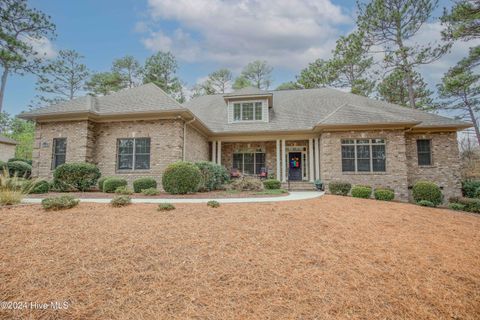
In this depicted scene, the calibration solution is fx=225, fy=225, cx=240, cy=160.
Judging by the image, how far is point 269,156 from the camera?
14.7 meters

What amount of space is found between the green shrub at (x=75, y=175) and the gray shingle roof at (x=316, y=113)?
6844 mm

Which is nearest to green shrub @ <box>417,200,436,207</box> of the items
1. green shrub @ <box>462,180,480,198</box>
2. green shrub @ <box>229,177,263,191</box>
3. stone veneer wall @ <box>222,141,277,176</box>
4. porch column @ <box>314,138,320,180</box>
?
porch column @ <box>314,138,320,180</box>

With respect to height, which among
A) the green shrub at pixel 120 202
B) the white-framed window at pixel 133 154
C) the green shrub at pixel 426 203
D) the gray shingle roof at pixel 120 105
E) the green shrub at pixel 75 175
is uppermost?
the gray shingle roof at pixel 120 105

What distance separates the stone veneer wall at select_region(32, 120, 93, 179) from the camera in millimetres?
10922

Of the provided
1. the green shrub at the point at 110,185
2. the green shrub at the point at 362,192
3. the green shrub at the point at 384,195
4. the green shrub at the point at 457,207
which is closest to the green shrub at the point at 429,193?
the green shrub at the point at 457,207

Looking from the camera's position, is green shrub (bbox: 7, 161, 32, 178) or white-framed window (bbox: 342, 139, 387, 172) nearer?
white-framed window (bbox: 342, 139, 387, 172)

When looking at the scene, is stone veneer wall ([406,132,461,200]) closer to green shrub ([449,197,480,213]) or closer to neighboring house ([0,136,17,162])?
green shrub ([449,197,480,213])

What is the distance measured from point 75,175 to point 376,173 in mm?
14013

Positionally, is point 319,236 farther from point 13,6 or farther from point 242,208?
point 13,6

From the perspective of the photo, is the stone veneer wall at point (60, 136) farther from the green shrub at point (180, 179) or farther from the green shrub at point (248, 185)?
the green shrub at point (248, 185)

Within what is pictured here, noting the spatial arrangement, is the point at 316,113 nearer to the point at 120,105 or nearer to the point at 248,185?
the point at 248,185

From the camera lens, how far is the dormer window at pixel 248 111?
14.5 meters

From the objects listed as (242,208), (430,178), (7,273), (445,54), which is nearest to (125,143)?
(242,208)

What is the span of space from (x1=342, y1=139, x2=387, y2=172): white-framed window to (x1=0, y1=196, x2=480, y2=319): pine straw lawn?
21.6 feet
